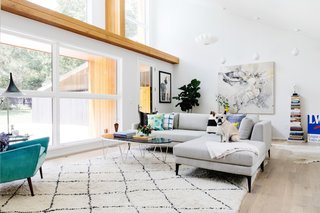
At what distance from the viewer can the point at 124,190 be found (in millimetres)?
2586

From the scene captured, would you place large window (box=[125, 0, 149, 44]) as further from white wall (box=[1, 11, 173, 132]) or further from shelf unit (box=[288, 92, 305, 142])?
shelf unit (box=[288, 92, 305, 142])

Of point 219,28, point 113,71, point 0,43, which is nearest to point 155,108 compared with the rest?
point 113,71

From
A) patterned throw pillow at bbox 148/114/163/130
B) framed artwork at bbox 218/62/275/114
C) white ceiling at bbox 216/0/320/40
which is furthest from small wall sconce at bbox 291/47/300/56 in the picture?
patterned throw pillow at bbox 148/114/163/130

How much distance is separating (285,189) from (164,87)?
208 inches

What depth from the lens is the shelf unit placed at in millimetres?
6082

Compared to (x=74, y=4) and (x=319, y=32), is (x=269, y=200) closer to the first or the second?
(x=319, y=32)

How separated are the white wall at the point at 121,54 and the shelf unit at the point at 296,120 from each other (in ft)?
11.8

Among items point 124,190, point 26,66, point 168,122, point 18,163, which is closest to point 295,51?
point 168,122

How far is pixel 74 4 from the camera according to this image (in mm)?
5582

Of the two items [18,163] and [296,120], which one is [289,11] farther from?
[18,163]

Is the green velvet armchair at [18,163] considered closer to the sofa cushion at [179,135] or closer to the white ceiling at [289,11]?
the sofa cushion at [179,135]

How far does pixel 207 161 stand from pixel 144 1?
656 centimetres

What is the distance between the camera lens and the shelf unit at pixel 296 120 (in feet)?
20.0

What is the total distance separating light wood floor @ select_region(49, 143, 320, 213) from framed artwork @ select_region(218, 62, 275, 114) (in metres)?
2.91
